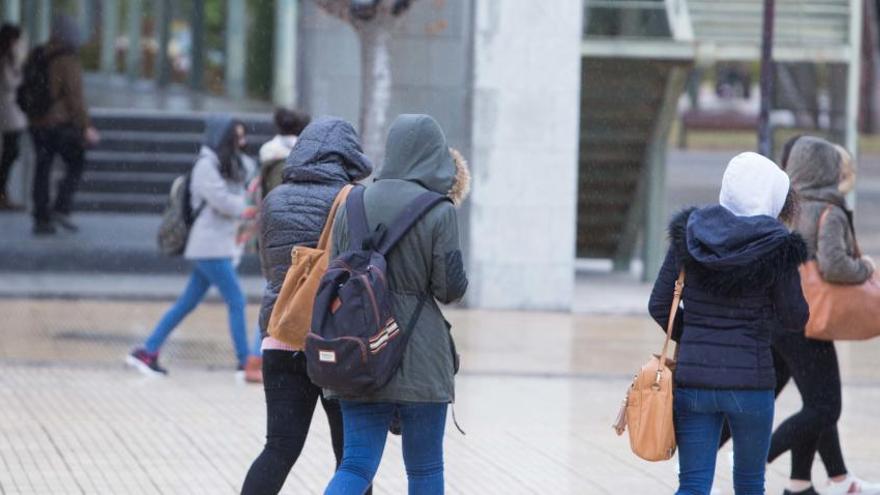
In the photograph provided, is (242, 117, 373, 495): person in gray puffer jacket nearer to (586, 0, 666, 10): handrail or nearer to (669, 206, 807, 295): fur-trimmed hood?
(669, 206, 807, 295): fur-trimmed hood

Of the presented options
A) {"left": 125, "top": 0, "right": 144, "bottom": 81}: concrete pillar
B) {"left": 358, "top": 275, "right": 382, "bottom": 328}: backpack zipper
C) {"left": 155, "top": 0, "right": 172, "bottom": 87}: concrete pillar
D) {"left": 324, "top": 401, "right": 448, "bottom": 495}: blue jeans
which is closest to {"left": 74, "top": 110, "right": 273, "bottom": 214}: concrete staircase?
{"left": 155, "top": 0, "right": 172, "bottom": 87}: concrete pillar

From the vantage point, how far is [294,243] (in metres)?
6.64

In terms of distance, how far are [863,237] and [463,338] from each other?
1079 cm

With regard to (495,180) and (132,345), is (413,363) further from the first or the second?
(495,180)

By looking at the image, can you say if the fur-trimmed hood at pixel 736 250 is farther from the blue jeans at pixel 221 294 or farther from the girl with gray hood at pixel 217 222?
the blue jeans at pixel 221 294

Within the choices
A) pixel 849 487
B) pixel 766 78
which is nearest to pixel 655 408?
pixel 849 487

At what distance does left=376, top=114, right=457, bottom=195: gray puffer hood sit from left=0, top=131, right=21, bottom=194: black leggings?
1347 cm

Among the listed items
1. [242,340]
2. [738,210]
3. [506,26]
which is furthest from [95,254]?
[738,210]

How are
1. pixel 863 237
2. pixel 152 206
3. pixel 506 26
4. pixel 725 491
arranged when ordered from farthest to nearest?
pixel 863 237, pixel 152 206, pixel 506 26, pixel 725 491

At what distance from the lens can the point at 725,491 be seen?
8242mm

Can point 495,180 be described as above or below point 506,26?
below

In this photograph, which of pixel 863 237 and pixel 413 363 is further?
pixel 863 237

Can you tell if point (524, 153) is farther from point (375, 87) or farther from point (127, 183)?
point (127, 183)

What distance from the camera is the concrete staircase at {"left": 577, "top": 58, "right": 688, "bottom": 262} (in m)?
16.7
